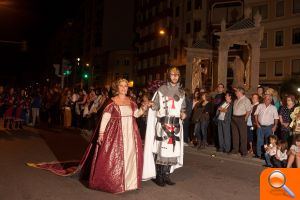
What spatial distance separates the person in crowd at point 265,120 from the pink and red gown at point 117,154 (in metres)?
5.44

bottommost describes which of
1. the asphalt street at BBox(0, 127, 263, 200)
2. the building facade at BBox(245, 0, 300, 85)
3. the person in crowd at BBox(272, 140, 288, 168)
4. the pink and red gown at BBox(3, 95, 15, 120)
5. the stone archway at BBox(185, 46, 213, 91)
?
the asphalt street at BBox(0, 127, 263, 200)

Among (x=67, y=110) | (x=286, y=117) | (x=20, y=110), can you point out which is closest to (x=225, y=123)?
(x=286, y=117)

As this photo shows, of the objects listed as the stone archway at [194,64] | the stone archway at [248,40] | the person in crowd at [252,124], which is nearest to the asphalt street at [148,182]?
the person in crowd at [252,124]

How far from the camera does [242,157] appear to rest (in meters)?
12.2

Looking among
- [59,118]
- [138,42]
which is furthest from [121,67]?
[59,118]

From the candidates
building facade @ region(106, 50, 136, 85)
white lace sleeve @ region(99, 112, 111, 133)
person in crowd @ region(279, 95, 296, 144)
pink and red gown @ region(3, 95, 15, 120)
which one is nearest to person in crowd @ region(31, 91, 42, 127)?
pink and red gown @ region(3, 95, 15, 120)

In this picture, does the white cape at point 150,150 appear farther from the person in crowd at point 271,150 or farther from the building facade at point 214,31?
the building facade at point 214,31

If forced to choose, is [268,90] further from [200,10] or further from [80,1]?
[80,1]

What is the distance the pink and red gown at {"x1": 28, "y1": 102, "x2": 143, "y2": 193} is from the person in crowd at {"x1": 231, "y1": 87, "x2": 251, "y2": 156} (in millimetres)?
5541

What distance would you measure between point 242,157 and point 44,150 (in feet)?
19.0

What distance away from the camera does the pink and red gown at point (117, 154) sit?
740 cm

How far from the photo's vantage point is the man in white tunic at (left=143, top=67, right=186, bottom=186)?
8.12 metres

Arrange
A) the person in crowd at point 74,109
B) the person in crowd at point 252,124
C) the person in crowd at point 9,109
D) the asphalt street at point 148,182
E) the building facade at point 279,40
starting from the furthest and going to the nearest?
the building facade at point 279,40 < the person in crowd at point 74,109 < the person in crowd at point 9,109 < the person in crowd at point 252,124 < the asphalt street at point 148,182

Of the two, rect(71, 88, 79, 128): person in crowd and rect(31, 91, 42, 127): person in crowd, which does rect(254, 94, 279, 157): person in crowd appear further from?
rect(31, 91, 42, 127): person in crowd
